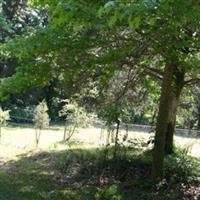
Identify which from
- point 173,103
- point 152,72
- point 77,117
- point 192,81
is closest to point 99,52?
point 152,72

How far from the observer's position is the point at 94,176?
13.4 m

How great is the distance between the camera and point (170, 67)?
12.7 meters

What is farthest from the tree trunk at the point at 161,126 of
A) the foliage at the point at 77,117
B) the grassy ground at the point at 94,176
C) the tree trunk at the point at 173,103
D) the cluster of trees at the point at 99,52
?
the foliage at the point at 77,117

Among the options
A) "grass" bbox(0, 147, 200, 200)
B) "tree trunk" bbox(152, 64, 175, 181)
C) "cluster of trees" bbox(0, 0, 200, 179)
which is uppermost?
"cluster of trees" bbox(0, 0, 200, 179)

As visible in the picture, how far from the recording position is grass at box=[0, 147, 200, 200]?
11570 millimetres

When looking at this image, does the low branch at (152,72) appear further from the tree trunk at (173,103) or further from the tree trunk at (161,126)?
the tree trunk at (161,126)

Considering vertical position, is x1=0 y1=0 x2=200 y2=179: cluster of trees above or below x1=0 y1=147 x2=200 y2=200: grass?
above

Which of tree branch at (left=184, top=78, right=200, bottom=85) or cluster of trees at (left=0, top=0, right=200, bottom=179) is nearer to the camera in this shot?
cluster of trees at (left=0, top=0, right=200, bottom=179)

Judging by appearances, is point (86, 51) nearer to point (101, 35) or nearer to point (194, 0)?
point (101, 35)

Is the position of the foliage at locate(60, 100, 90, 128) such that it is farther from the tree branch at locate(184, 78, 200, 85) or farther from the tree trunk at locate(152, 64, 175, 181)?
the tree trunk at locate(152, 64, 175, 181)

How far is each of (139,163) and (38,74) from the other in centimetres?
460

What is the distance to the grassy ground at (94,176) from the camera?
11.6 m

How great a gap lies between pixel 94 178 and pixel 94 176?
0.17m

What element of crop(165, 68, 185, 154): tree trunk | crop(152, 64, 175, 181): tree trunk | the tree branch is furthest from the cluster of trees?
the tree branch
